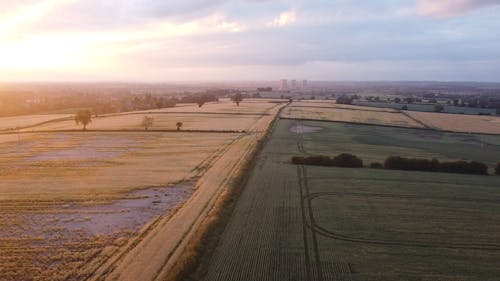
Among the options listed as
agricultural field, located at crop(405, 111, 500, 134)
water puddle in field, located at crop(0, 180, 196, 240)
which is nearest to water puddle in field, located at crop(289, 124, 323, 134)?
agricultural field, located at crop(405, 111, 500, 134)

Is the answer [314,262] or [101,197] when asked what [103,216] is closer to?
[101,197]

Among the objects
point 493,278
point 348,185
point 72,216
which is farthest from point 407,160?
point 72,216

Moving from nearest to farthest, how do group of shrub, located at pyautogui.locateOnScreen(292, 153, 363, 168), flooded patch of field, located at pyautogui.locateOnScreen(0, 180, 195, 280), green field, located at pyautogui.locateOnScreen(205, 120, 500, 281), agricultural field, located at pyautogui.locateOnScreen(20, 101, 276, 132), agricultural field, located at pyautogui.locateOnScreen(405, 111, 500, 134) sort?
green field, located at pyautogui.locateOnScreen(205, 120, 500, 281), flooded patch of field, located at pyautogui.locateOnScreen(0, 180, 195, 280), group of shrub, located at pyautogui.locateOnScreen(292, 153, 363, 168), agricultural field, located at pyautogui.locateOnScreen(20, 101, 276, 132), agricultural field, located at pyautogui.locateOnScreen(405, 111, 500, 134)

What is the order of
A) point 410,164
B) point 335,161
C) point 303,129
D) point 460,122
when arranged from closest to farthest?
point 410,164 → point 335,161 → point 303,129 → point 460,122

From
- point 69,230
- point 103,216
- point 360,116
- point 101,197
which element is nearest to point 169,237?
point 69,230

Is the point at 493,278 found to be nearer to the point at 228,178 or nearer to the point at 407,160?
the point at 228,178

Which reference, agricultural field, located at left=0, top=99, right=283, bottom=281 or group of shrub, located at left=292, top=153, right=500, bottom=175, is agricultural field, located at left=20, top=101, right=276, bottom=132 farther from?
group of shrub, located at left=292, top=153, right=500, bottom=175
